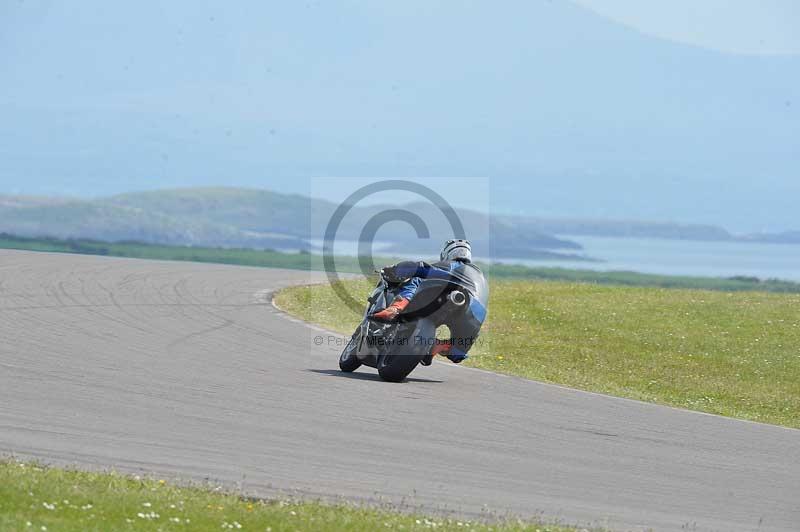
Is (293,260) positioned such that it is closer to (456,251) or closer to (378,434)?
(456,251)

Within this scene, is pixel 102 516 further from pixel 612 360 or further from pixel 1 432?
pixel 612 360

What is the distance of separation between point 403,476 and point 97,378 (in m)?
5.76

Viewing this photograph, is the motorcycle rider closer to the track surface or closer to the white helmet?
the white helmet

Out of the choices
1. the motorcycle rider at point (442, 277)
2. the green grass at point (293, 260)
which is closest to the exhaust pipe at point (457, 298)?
the motorcycle rider at point (442, 277)

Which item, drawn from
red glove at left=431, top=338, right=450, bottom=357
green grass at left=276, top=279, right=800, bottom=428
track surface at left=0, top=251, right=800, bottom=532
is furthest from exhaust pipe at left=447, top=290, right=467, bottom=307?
green grass at left=276, top=279, right=800, bottom=428

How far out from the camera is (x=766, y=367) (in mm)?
25438

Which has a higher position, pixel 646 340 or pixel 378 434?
pixel 378 434

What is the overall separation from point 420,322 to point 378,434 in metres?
3.85

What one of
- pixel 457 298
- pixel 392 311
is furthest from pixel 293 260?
pixel 392 311

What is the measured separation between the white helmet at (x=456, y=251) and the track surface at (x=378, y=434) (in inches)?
66.5

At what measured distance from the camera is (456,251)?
18031mm

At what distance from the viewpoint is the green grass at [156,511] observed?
945cm

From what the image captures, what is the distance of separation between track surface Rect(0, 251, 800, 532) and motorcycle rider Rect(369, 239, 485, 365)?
0.53 metres

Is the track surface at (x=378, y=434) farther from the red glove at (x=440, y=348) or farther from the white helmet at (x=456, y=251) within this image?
the white helmet at (x=456, y=251)
